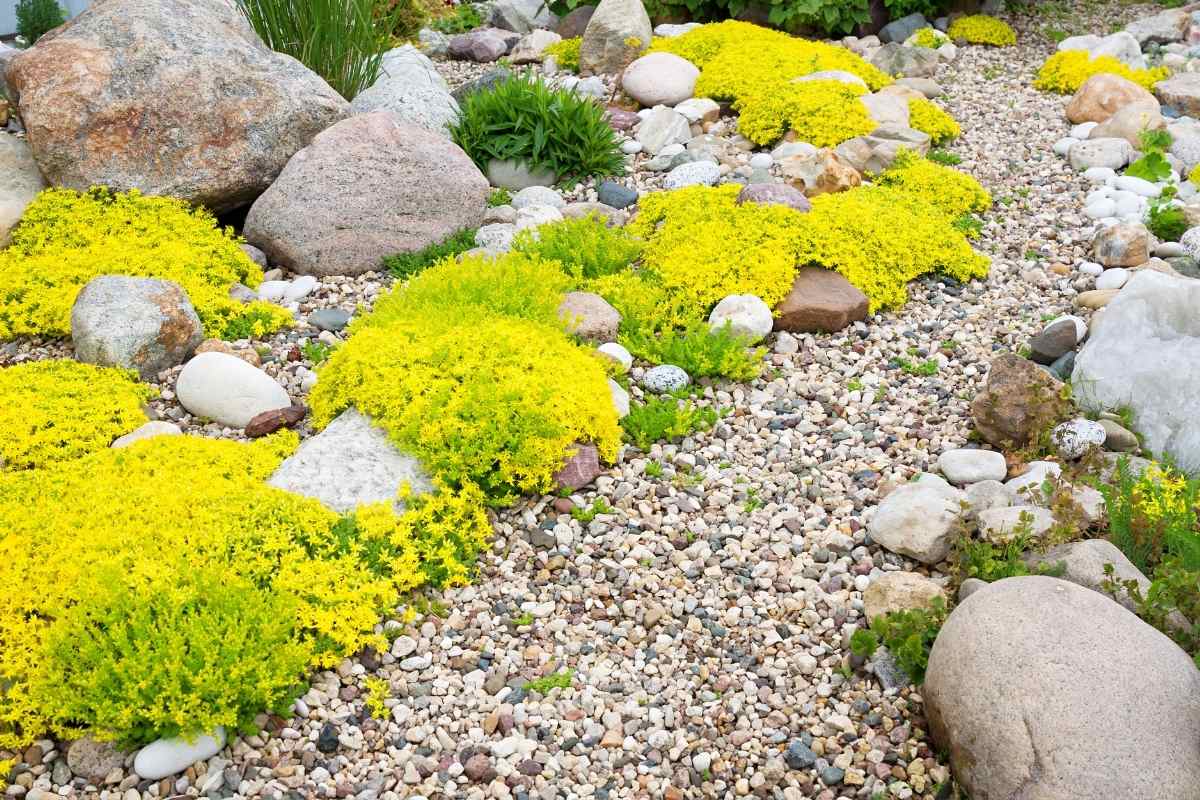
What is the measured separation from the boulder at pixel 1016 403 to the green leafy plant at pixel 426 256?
11.2 ft

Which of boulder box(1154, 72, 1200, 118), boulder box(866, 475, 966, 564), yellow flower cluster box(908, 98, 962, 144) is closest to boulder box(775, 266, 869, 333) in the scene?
boulder box(866, 475, 966, 564)

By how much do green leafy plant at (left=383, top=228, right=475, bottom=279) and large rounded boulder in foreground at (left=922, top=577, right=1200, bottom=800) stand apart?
170 inches

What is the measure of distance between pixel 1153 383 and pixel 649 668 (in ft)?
9.89

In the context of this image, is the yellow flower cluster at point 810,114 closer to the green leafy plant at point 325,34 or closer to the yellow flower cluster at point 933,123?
the yellow flower cluster at point 933,123

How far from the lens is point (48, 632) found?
146 inches

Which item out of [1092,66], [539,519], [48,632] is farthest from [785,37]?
[48,632]

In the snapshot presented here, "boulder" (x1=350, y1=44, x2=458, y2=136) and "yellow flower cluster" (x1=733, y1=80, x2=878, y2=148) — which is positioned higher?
"boulder" (x1=350, y1=44, x2=458, y2=136)

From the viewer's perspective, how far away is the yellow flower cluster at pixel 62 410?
493 cm

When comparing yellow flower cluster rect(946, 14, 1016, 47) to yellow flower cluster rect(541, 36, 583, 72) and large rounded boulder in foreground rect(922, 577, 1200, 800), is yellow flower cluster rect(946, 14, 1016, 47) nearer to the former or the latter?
yellow flower cluster rect(541, 36, 583, 72)

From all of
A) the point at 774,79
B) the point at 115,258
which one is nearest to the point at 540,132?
the point at 774,79

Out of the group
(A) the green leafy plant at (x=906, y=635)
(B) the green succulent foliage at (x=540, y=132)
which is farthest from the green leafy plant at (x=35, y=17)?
(A) the green leafy plant at (x=906, y=635)

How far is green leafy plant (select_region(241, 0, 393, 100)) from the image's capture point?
818cm

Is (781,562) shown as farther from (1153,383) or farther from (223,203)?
(223,203)


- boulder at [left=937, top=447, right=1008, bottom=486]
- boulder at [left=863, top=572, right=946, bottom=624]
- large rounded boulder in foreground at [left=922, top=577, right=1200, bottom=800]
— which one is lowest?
boulder at [left=937, top=447, right=1008, bottom=486]
